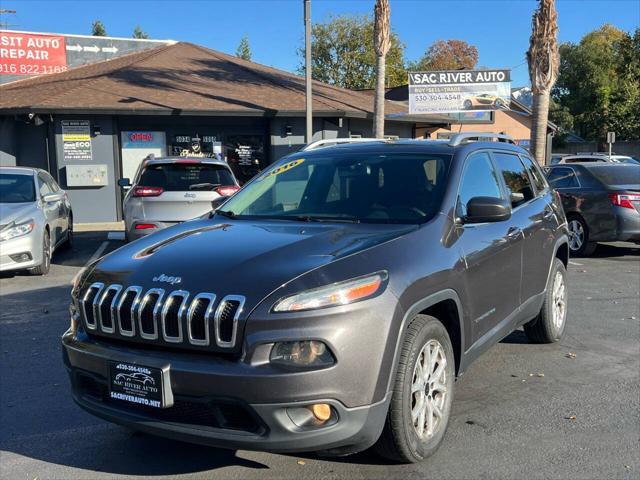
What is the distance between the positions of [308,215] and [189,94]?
1472cm

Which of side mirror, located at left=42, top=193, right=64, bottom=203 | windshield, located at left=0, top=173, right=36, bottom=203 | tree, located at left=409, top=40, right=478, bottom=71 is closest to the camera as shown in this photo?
windshield, located at left=0, top=173, right=36, bottom=203

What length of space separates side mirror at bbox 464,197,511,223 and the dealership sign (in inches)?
677

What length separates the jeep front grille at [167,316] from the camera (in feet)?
9.64

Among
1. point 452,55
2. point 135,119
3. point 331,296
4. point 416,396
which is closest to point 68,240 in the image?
point 135,119

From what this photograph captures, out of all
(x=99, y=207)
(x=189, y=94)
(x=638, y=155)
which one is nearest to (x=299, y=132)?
(x=189, y=94)

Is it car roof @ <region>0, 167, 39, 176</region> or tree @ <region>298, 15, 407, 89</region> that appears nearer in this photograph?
car roof @ <region>0, 167, 39, 176</region>

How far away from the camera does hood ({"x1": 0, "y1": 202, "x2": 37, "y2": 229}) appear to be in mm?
8883

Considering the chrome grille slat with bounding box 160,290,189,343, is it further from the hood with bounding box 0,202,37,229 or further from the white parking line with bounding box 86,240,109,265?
the white parking line with bounding box 86,240,109,265

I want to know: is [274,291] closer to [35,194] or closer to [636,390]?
[636,390]

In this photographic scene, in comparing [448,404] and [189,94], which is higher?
[189,94]

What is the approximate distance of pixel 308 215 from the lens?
4.24 metres

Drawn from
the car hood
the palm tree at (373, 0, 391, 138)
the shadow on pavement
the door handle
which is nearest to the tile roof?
the palm tree at (373, 0, 391, 138)

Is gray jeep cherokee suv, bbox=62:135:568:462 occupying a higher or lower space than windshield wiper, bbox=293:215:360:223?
lower

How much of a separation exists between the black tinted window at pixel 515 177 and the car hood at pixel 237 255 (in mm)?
1684
